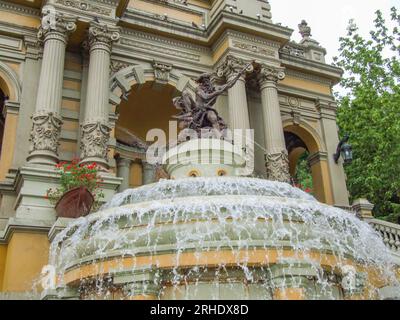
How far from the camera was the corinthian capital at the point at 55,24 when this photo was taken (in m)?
12.2

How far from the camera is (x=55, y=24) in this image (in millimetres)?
12219

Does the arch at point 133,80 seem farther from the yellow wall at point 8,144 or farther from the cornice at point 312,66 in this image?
the cornice at point 312,66

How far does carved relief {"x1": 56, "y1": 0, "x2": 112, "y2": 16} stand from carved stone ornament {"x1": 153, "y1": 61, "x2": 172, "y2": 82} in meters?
2.66

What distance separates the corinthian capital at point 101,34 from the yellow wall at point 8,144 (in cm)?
318

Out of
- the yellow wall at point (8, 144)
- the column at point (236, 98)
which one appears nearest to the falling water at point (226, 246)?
the yellow wall at point (8, 144)

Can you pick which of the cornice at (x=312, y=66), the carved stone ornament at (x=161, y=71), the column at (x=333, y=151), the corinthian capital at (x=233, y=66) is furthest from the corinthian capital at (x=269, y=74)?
the column at (x=333, y=151)

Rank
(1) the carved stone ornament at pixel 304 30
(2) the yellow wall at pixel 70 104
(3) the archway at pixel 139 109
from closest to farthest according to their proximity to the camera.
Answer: (2) the yellow wall at pixel 70 104 → (3) the archway at pixel 139 109 → (1) the carved stone ornament at pixel 304 30

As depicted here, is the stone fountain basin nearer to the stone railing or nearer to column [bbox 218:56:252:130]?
the stone railing

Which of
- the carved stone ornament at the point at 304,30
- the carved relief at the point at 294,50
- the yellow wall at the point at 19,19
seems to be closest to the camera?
the yellow wall at the point at 19,19

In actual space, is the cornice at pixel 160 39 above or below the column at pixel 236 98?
above

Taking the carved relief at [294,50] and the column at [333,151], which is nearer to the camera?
the column at [333,151]

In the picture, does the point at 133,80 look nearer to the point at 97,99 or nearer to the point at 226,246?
the point at 97,99

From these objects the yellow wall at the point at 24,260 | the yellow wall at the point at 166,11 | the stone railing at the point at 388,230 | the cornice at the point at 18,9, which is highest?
the yellow wall at the point at 166,11
